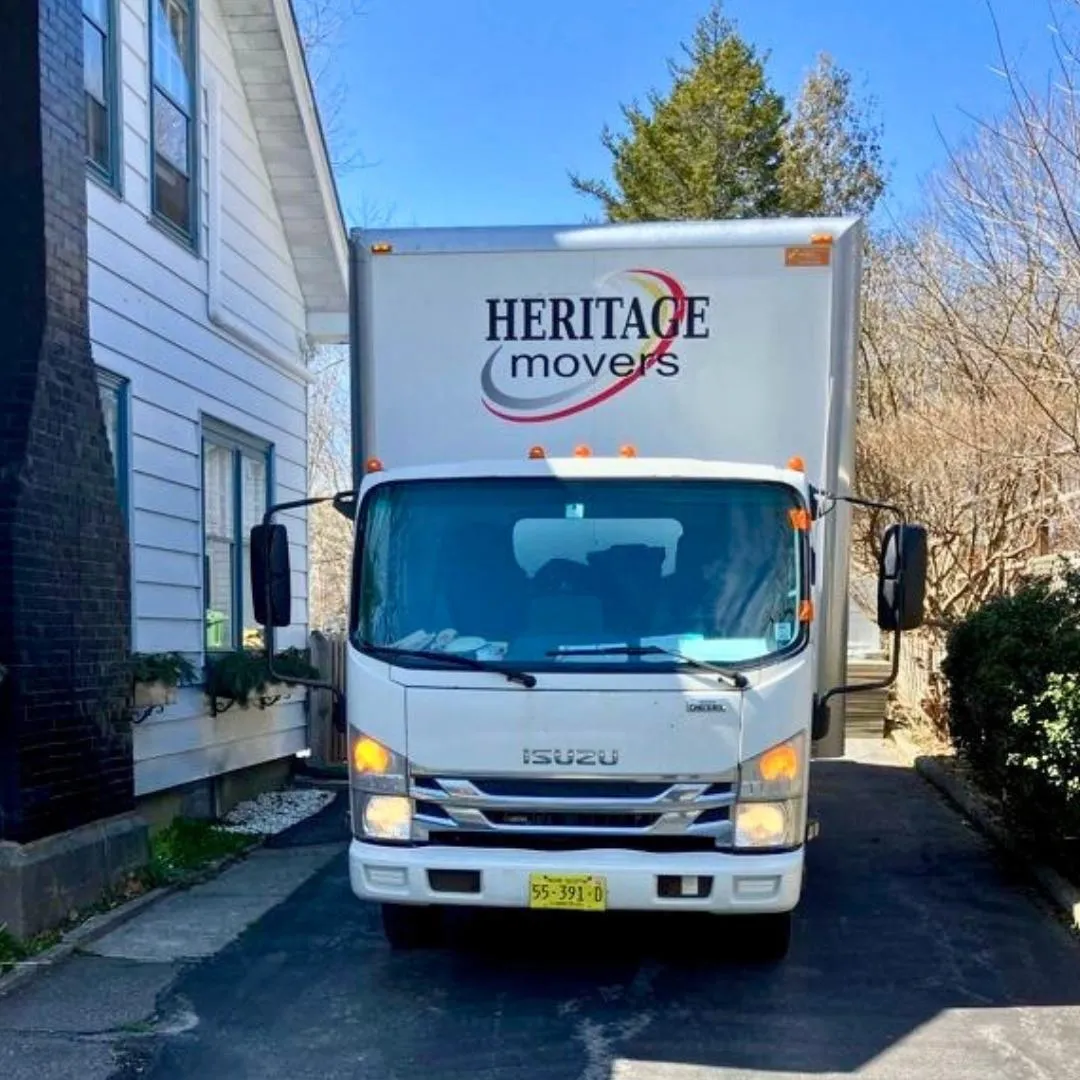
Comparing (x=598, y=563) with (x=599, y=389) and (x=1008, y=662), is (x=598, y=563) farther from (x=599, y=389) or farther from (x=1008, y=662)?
(x=1008, y=662)

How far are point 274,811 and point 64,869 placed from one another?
13.8ft

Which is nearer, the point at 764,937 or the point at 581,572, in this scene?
the point at 581,572

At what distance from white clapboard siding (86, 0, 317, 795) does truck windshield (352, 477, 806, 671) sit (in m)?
3.46

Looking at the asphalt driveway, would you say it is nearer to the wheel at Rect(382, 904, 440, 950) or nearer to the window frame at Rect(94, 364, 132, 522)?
the wheel at Rect(382, 904, 440, 950)

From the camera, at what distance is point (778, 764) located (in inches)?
207

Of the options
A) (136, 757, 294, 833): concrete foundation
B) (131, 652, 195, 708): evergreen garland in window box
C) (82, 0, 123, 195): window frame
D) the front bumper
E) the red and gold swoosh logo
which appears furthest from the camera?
(136, 757, 294, 833): concrete foundation

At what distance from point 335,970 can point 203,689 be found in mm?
4037

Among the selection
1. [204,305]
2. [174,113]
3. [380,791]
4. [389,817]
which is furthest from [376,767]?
[174,113]

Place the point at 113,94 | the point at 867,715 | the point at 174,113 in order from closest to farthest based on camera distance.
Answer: the point at 113,94
the point at 174,113
the point at 867,715

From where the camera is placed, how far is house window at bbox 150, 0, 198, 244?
363 inches

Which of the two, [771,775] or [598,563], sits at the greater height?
[598,563]

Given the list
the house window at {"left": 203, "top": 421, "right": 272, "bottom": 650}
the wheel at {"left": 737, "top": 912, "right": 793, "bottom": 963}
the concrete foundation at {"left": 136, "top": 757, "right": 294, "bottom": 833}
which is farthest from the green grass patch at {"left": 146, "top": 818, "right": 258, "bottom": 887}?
the wheel at {"left": 737, "top": 912, "right": 793, "bottom": 963}

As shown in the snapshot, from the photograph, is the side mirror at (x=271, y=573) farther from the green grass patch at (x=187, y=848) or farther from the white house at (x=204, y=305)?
the white house at (x=204, y=305)

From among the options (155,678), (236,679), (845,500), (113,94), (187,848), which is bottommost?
(187,848)
